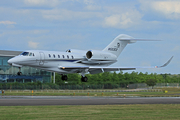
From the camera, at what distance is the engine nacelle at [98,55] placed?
137 ft

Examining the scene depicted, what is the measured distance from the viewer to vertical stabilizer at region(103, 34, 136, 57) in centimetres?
4656

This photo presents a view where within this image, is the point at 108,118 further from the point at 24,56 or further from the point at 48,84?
the point at 48,84

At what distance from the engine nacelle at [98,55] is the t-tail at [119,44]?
6.13 feet

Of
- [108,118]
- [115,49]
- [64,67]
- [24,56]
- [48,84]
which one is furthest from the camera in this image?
[48,84]

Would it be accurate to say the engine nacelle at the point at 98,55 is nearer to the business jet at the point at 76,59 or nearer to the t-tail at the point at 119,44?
the business jet at the point at 76,59

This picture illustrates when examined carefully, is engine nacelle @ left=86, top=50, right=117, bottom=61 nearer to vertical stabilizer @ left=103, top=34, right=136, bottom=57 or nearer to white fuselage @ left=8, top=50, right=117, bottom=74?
white fuselage @ left=8, top=50, right=117, bottom=74

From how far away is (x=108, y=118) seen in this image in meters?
19.5

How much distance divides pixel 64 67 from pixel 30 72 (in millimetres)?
35268

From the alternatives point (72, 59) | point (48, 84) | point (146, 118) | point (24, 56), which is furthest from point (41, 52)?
point (48, 84)

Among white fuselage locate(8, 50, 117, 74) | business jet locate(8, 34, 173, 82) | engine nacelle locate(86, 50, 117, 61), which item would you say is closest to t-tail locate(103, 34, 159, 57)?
business jet locate(8, 34, 173, 82)

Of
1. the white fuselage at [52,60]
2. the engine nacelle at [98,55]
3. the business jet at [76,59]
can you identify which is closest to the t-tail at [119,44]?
the business jet at [76,59]

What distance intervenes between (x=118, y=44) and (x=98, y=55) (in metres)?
5.87

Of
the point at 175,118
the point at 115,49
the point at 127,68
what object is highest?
the point at 115,49

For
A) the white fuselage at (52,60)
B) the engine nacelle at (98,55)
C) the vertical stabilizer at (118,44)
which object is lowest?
the white fuselage at (52,60)
